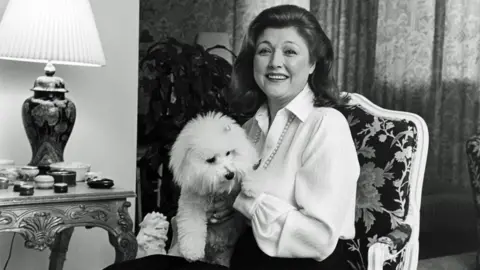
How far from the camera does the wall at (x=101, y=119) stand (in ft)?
8.09

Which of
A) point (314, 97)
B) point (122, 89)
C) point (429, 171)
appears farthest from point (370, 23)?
point (314, 97)

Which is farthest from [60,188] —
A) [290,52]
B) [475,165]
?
[475,165]

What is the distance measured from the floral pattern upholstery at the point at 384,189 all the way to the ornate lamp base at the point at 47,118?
1.07 m

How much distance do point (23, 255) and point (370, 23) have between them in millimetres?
2517


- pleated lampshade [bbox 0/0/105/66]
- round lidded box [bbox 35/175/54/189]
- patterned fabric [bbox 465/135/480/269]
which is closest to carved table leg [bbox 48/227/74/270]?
round lidded box [bbox 35/175/54/189]

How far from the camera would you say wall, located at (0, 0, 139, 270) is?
2467 millimetres

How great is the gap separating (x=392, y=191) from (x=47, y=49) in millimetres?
1266

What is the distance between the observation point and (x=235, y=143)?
142 cm

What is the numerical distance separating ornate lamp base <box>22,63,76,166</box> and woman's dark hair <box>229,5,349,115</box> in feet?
2.21

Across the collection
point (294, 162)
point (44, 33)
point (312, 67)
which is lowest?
point (294, 162)

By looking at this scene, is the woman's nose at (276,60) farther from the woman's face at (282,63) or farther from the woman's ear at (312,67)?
the woman's ear at (312,67)

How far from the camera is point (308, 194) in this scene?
140 cm

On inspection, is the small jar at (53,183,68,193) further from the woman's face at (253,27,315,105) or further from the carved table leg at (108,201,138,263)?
the woman's face at (253,27,315,105)

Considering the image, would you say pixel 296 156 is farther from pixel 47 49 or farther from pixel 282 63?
pixel 47 49
